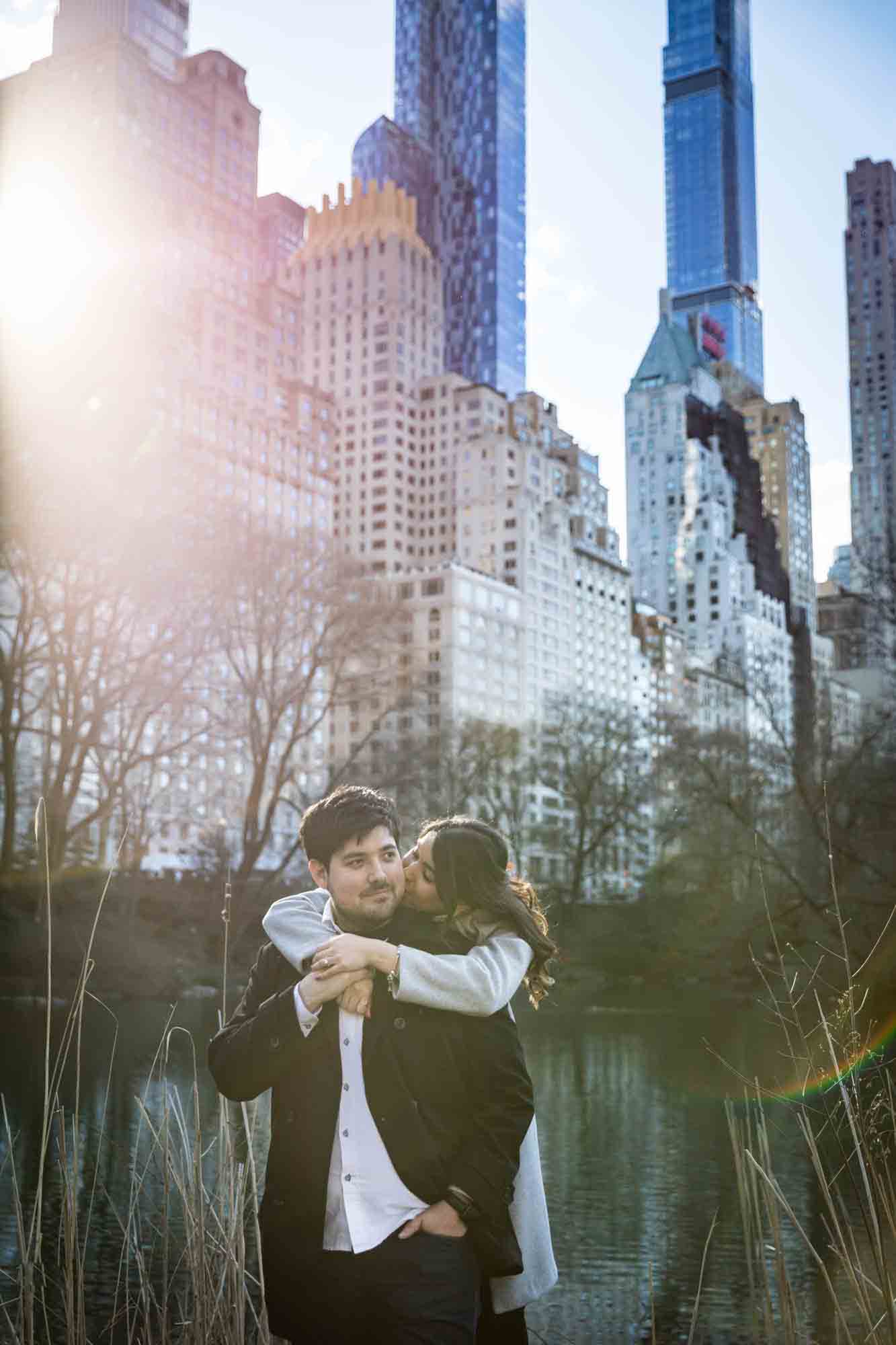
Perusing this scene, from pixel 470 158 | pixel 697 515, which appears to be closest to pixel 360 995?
pixel 697 515

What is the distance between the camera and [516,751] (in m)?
52.0

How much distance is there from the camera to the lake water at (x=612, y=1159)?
303 inches

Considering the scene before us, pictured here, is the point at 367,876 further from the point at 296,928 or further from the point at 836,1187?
the point at 836,1187

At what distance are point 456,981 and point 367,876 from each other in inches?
14.2

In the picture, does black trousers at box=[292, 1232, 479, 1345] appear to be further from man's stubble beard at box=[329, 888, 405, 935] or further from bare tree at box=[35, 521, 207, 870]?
bare tree at box=[35, 521, 207, 870]

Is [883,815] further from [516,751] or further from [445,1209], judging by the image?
[516,751]

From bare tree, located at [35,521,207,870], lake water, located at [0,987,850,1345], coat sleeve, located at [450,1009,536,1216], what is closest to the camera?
coat sleeve, located at [450,1009,536,1216]

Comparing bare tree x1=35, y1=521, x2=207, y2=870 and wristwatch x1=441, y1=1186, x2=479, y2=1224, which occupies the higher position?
bare tree x1=35, y1=521, x2=207, y2=870

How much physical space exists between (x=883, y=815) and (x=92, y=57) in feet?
380

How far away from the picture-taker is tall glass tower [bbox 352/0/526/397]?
167 meters

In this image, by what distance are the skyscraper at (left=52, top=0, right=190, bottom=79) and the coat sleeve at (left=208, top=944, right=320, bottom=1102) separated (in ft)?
433

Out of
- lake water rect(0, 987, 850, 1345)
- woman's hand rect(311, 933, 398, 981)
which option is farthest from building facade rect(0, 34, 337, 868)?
woman's hand rect(311, 933, 398, 981)

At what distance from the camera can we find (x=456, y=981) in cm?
315

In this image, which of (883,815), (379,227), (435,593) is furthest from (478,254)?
(883,815)
